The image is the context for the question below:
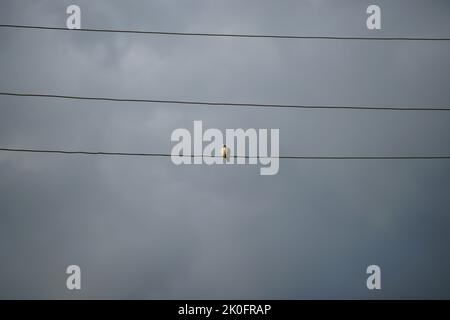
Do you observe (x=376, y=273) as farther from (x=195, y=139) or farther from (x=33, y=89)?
(x=33, y=89)

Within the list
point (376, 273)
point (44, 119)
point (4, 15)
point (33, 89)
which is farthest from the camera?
point (33, 89)

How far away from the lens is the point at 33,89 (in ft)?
60.7

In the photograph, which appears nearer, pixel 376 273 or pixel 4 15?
pixel 376 273
